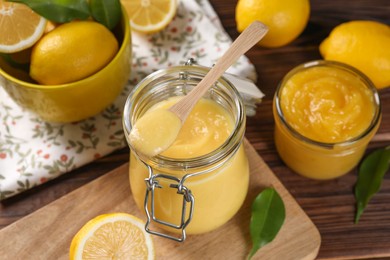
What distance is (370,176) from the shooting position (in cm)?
113

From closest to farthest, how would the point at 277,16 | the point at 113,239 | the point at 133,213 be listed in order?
1. the point at 113,239
2. the point at 133,213
3. the point at 277,16

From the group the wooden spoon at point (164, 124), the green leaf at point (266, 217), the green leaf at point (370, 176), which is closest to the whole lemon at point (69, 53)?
the wooden spoon at point (164, 124)

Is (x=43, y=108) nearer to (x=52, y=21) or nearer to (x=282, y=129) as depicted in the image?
(x=52, y=21)

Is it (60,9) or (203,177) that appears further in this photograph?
(60,9)

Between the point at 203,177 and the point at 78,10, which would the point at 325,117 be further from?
the point at 78,10

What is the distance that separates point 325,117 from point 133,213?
40 centimetres

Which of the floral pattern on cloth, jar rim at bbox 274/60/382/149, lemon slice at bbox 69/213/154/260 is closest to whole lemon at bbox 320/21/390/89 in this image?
jar rim at bbox 274/60/382/149

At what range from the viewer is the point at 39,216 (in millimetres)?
1031

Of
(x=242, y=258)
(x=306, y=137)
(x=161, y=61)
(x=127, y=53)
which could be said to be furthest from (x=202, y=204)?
Answer: (x=161, y=61)

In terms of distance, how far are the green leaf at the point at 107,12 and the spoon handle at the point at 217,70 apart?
12.8 inches

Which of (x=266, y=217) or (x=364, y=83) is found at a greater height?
(x=364, y=83)

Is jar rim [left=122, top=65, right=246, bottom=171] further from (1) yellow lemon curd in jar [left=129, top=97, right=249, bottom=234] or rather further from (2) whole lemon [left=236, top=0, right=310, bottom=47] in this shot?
(2) whole lemon [left=236, top=0, right=310, bottom=47]

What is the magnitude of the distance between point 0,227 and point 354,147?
0.68 meters

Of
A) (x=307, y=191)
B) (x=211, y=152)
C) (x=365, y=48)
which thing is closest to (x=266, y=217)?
(x=307, y=191)
